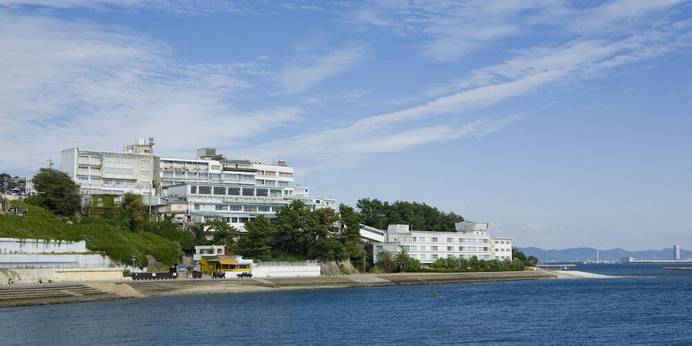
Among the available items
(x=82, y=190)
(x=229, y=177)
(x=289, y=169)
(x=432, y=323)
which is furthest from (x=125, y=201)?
(x=432, y=323)

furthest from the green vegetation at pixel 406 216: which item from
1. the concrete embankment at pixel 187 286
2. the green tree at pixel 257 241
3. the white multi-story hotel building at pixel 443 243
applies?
the green tree at pixel 257 241

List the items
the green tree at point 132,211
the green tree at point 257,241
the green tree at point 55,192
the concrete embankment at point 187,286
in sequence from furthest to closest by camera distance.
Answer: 1. the green tree at point 257,241
2. the green tree at point 132,211
3. the green tree at point 55,192
4. the concrete embankment at point 187,286

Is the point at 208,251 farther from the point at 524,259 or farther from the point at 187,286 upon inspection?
the point at 524,259

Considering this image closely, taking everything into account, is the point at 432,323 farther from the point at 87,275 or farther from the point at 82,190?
the point at 82,190

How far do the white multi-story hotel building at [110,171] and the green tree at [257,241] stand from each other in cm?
1819

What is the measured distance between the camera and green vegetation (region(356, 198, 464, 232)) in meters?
138

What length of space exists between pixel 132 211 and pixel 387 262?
36.9m

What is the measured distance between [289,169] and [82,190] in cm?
3359

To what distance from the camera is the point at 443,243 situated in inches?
5079

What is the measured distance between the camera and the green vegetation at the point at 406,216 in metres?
138

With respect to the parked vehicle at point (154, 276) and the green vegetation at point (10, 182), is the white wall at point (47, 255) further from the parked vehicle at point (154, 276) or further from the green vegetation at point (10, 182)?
the green vegetation at point (10, 182)

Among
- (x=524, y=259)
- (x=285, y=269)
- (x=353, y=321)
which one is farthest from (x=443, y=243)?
(x=353, y=321)

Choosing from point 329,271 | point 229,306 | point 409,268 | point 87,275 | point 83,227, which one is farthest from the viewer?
point 409,268

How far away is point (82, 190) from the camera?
111000mm
